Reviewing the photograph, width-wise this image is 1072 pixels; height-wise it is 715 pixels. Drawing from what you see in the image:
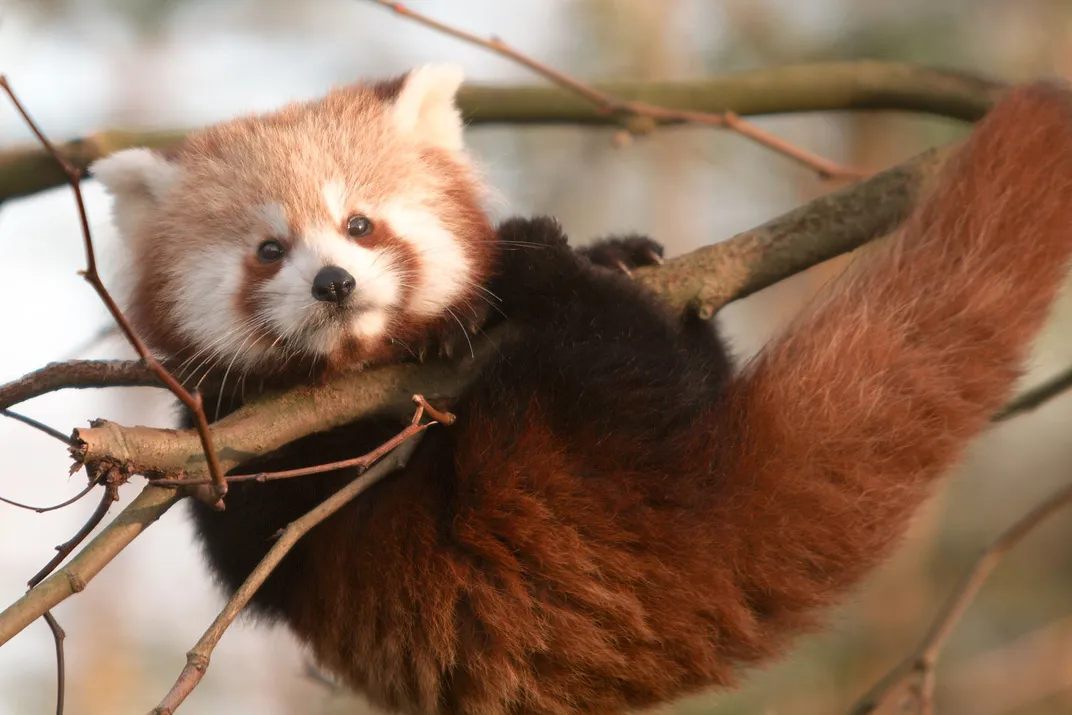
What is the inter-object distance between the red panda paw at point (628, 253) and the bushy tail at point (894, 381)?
667mm

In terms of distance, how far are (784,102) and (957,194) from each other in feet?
3.63

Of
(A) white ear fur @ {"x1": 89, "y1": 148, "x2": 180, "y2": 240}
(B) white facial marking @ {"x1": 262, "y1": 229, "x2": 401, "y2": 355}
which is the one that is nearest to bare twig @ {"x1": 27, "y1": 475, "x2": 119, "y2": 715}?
(B) white facial marking @ {"x1": 262, "y1": 229, "x2": 401, "y2": 355}

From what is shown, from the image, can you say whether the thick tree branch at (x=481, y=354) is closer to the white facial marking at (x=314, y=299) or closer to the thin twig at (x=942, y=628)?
the white facial marking at (x=314, y=299)

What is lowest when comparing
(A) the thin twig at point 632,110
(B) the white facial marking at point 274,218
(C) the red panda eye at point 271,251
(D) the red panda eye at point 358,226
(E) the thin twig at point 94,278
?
(E) the thin twig at point 94,278

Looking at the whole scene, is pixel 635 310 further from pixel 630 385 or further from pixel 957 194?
pixel 957 194

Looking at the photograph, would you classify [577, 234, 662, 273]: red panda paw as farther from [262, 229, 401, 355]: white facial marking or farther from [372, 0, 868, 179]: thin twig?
[262, 229, 401, 355]: white facial marking

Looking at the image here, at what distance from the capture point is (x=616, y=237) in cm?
418

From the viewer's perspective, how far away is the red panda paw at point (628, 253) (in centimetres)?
395

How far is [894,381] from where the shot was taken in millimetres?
3385

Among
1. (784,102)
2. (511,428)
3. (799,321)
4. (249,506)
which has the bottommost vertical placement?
(249,506)

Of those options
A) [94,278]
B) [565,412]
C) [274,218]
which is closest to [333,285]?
[274,218]

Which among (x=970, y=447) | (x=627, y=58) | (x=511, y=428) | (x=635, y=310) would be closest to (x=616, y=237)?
(x=635, y=310)

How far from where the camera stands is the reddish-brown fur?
3283mm

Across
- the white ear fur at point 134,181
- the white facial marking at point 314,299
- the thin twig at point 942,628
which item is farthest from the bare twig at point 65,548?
the thin twig at point 942,628
